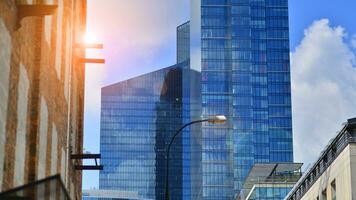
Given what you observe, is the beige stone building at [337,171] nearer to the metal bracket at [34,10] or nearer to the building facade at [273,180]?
the metal bracket at [34,10]

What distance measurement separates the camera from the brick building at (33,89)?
19781 millimetres

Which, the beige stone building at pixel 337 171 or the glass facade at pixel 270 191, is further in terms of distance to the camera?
the glass facade at pixel 270 191

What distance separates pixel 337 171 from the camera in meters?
59.9

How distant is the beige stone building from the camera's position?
56125 mm

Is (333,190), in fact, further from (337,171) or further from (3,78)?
(3,78)

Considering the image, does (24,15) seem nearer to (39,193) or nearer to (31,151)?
(31,151)

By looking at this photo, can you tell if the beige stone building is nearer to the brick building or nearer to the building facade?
the brick building

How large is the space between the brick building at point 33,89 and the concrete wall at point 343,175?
84.2 ft

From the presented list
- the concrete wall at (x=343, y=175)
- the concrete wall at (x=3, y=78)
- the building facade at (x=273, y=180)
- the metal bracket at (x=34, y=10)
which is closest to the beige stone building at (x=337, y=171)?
the concrete wall at (x=343, y=175)

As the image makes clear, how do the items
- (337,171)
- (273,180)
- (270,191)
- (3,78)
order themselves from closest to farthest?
1. (3,78)
2. (337,171)
3. (270,191)
4. (273,180)

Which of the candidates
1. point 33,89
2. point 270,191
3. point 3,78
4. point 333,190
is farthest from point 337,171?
point 270,191

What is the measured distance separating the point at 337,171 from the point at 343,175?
1972 millimetres

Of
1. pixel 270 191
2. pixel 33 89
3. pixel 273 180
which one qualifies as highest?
pixel 33 89

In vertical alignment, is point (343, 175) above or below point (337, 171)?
below
